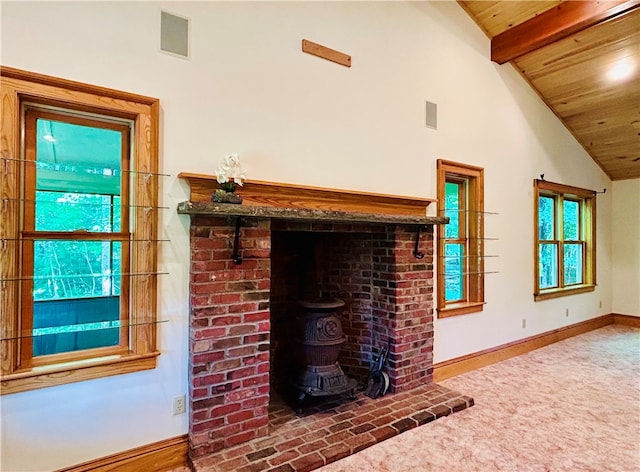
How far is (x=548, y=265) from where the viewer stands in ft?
17.4

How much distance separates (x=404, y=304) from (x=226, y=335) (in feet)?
5.47

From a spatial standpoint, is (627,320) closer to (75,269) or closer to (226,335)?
(226,335)

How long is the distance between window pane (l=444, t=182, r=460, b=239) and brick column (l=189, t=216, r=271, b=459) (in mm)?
2317

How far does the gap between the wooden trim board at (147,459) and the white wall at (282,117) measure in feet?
0.17

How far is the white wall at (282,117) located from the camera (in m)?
2.00

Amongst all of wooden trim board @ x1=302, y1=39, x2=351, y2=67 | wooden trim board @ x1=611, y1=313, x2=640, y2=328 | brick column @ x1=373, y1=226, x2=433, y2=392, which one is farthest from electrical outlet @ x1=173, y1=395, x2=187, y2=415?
wooden trim board @ x1=611, y1=313, x2=640, y2=328

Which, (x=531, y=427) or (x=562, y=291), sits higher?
(x=562, y=291)

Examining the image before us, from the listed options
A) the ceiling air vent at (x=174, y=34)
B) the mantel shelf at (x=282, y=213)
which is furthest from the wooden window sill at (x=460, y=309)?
the ceiling air vent at (x=174, y=34)

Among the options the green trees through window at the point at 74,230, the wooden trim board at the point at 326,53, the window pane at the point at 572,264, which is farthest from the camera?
the window pane at the point at 572,264

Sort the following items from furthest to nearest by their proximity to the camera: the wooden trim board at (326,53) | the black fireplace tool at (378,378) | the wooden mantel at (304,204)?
the black fireplace tool at (378,378) → the wooden trim board at (326,53) → the wooden mantel at (304,204)

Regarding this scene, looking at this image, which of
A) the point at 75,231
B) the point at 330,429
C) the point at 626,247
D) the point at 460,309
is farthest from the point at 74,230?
the point at 626,247

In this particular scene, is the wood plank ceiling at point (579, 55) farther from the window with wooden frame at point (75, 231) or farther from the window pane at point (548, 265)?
the window with wooden frame at point (75, 231)

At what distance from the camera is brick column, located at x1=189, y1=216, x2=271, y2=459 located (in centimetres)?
227

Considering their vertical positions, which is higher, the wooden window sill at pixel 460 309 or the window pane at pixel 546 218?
the window pane at pixel 546 218
